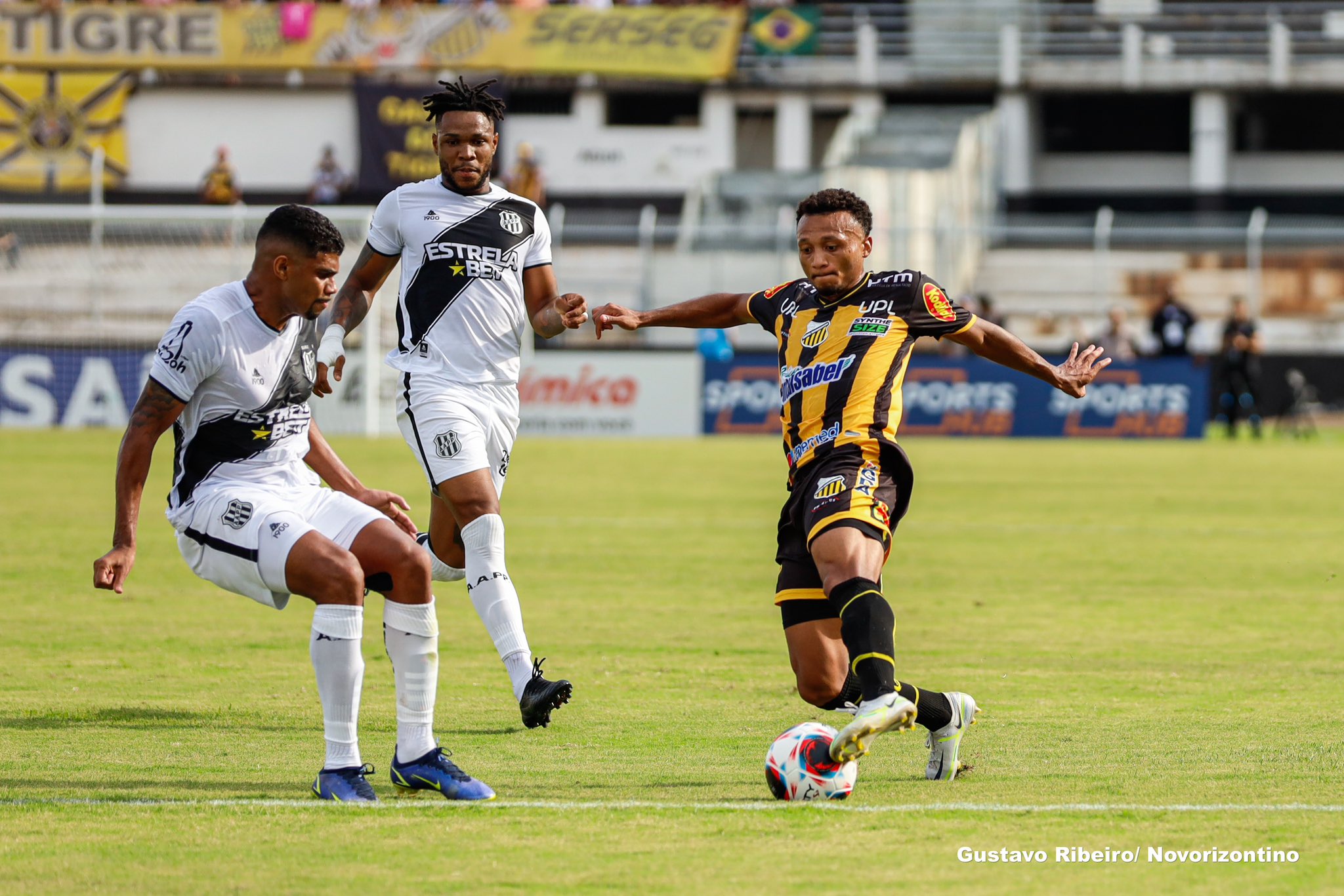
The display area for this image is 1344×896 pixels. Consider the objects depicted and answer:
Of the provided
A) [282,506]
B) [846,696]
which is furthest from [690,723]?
Answer: [282,506]

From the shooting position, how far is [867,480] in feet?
20.5

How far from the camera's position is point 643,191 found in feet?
142

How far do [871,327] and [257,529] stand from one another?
2284 millimetres

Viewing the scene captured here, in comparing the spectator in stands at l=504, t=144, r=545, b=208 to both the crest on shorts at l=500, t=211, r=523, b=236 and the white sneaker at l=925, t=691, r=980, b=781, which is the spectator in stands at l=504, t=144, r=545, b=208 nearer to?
the crest on shorts at l=500, t=211, r=523, b=236

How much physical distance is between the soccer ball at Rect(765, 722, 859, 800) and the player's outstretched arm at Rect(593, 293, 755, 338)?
1768mm

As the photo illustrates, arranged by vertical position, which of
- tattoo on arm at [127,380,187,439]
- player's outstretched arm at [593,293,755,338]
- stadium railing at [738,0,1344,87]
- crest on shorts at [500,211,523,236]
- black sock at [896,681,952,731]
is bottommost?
black sock at [896,681,952,731]

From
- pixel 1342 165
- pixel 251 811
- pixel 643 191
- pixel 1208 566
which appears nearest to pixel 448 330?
pixel 251 811

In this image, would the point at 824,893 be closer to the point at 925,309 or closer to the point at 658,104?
the point at 925,309

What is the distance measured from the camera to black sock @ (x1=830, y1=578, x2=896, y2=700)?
566cm

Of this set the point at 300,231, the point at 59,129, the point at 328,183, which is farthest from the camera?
the point at 59,129

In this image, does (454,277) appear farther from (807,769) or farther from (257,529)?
(807,769)

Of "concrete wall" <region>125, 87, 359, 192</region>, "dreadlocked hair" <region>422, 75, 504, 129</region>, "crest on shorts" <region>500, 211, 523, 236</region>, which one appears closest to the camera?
"dreadlocked hair" <region>422, 75, 504, 129</region>

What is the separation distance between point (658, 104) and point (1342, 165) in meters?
16.7

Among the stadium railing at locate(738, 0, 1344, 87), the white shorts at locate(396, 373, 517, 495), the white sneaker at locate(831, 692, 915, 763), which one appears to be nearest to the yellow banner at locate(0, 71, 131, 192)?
the stadium railing at locate(738, 0, 1344, 87)
